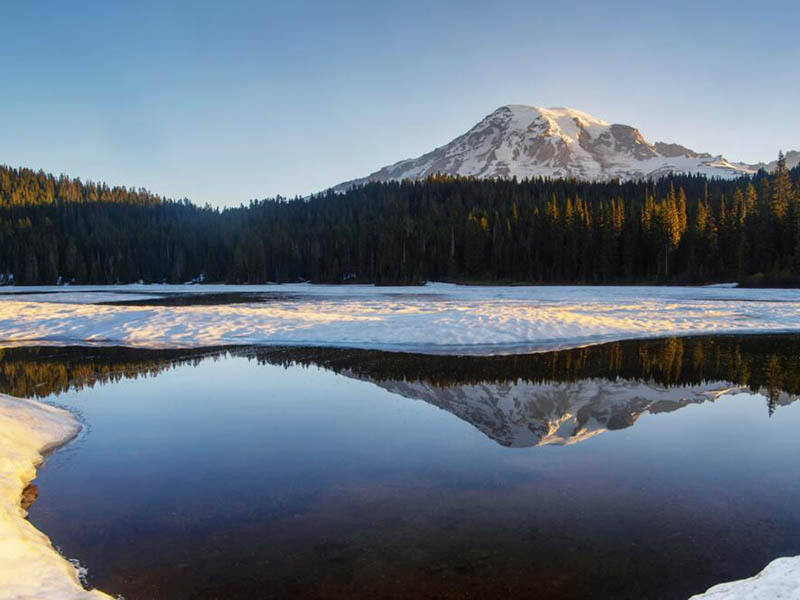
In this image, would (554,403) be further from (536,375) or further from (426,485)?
(426,485)

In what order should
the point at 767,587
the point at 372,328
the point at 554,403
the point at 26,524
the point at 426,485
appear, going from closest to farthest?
1. the point at 767,587
2. the point at 26,524
3. the point at 426,485
4. the point at 554,403
5. the point at 372,328

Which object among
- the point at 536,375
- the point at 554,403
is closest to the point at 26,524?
the point at 554,403

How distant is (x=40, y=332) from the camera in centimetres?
2808

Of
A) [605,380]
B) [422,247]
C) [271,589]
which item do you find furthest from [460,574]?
[422,247]

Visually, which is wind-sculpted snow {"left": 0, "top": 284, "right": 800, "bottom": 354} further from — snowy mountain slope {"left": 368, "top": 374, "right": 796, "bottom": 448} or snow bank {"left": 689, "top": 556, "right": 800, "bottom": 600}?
snow bank {"left": 689, "top": 556, "right": 800, "bottom": 600}

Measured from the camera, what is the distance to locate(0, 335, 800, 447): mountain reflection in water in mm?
12180

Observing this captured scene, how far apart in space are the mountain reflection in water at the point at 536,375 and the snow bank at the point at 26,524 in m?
4.59

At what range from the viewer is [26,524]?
6781 millimetres

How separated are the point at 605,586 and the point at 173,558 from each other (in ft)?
15.6

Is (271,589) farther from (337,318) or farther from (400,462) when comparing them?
(337,318)

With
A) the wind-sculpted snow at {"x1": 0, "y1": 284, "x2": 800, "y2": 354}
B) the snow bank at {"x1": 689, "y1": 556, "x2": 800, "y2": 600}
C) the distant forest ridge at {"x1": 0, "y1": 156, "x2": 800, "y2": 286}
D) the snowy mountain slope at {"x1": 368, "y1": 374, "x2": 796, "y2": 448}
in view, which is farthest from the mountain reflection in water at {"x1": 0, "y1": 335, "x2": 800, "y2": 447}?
the distant forest ridge at {"x1": 0, "y1": 156, "x2": 800, "y2": 286}

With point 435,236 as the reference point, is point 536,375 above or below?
below

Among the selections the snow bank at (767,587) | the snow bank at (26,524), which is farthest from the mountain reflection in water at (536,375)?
the snow bank at (767,587)

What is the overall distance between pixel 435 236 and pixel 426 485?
118 m
